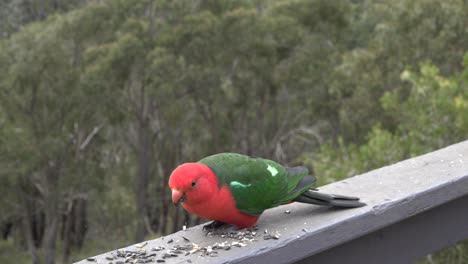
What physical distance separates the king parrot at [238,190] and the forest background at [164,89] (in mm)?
9074

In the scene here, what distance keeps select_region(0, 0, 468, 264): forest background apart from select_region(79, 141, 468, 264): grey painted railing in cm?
910

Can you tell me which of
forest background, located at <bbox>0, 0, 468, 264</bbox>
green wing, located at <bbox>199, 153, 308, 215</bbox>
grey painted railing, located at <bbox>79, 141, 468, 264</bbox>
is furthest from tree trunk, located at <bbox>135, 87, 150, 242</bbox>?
grey painted railing, located at <bbox>79, 141, 468, 264</bbox>

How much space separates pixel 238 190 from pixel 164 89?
39.4ft

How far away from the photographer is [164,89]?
13.4m

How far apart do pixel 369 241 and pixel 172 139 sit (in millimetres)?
15656

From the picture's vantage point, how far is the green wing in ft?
4.75

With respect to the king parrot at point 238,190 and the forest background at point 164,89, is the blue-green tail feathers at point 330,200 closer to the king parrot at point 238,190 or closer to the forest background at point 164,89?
the king parrot at point 238,190

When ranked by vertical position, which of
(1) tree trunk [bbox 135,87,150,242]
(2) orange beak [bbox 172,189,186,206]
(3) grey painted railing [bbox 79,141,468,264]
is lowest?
(1) tree trunk [bbox 135,87,150,242]

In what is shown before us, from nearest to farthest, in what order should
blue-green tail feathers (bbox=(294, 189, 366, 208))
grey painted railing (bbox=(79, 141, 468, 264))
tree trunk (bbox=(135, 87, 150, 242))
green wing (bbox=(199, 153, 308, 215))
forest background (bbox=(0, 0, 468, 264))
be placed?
grey painted railing (bbox=(79, 141, 468, 264))
blue-green tail feathers (bbox=(294, 189, 366, 208))
green wing (bbox=(199, 153, 308, 215))
forest background (bbox=(0, 0, 468, 264))
tree trunk (bbox=(135, 87, 150, 242))

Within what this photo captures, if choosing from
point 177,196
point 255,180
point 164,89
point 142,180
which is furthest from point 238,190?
point 142,180

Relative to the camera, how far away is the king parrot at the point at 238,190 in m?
1.41

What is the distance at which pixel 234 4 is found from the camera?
15188 millimetres

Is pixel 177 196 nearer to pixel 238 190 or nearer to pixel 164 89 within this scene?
pixel 238 190

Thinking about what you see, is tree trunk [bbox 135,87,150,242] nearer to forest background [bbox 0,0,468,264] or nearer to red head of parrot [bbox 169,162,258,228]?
forest background [bbox 0,0,468,264]
